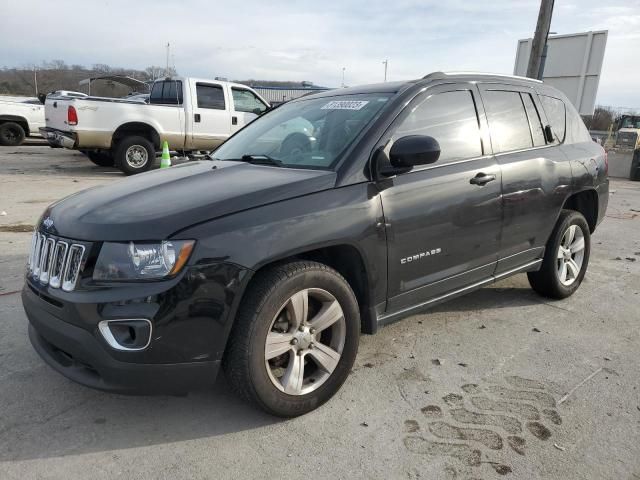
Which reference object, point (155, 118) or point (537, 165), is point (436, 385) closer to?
point (537, 165)

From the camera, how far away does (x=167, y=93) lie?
1166 cm

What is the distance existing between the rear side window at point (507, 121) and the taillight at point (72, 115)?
8.93 metres

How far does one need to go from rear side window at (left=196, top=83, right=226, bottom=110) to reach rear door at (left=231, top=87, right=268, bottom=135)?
12.9 inches

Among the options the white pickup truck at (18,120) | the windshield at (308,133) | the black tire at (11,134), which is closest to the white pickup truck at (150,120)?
the white pickup truck at (18,120)

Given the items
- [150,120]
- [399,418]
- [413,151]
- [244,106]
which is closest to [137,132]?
[150,120]

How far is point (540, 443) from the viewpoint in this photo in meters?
2.46

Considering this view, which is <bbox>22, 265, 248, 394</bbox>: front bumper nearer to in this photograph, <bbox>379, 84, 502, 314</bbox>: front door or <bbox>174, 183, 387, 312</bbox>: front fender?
<bbox>174, 183, 387, 312</bbox>: front fender

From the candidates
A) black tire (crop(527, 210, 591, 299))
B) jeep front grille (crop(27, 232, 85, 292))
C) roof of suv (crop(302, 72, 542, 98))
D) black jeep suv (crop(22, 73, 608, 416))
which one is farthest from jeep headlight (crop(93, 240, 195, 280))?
black tire (crop(527, 210, 591, 299))

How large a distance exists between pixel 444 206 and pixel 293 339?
4.17 feet

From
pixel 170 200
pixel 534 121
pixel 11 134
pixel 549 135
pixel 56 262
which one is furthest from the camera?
pixel 11 134

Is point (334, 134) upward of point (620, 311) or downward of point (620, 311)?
upward

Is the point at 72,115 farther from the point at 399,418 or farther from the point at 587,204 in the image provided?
the point at 399,418

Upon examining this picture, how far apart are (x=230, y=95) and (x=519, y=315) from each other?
375 inches

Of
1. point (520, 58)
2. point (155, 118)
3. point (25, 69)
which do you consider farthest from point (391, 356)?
point (25, 69)
